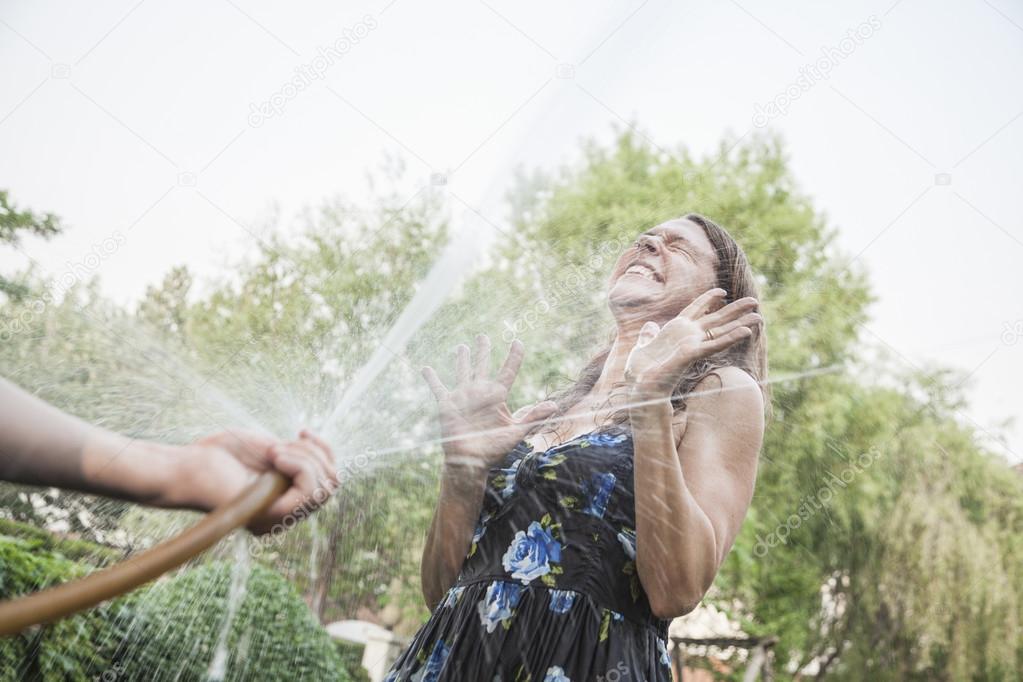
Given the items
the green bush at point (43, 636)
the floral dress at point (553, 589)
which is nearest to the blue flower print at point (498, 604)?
the floral dress at point (553, 589)

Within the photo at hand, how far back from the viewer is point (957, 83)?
14.9 ft

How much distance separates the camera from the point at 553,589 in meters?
1.27

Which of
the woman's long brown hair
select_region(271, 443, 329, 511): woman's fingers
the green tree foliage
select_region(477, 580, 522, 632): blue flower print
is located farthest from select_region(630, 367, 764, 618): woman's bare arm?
the green tree foliage

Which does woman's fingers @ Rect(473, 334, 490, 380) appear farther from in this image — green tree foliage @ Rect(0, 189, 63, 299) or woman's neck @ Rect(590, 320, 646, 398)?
green tree foliage @ Rect(0, 189, 63, 299)

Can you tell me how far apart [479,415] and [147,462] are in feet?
1.94

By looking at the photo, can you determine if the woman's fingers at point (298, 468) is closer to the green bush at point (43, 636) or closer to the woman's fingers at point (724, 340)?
the woman's fingers at point (724, 340)

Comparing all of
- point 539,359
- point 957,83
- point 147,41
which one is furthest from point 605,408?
point 957,83

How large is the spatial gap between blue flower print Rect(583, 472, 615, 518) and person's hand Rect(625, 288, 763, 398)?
0.56 feet

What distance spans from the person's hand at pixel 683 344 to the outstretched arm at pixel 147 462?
53cm

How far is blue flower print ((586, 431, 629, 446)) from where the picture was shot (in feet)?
4.58

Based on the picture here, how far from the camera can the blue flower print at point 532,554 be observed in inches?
50.9

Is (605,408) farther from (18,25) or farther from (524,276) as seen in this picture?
(18,25)

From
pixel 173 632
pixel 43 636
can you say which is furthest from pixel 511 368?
pixel 173 632

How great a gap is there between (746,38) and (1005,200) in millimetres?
2045
